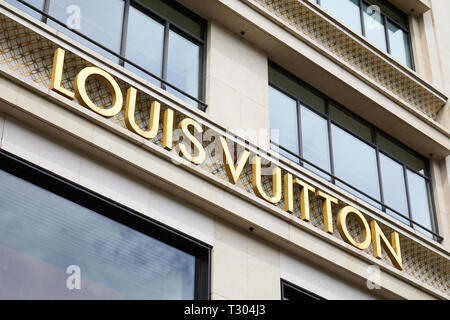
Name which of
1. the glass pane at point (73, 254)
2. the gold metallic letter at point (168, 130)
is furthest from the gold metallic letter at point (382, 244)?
the gold metallic letter at point (168, 130)

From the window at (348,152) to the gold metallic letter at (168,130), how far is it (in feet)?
9.45

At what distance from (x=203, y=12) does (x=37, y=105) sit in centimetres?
544

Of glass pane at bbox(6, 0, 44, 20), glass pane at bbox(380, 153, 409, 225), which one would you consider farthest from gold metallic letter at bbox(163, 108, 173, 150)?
glass pane at bbox(380, 153, 409, 225)

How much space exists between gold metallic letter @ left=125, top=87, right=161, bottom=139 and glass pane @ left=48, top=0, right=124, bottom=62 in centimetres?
123

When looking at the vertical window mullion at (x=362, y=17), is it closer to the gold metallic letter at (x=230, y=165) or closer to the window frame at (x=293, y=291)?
the gold metallic letter at (x=230, y=165)

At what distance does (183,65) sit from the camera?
16.2m

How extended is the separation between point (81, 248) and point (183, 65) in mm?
4892

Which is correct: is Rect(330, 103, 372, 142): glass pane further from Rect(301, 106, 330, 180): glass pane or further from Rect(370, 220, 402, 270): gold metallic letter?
Rect(370, 220, 402, 270): gold metallic letter

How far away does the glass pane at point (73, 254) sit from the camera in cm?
1173

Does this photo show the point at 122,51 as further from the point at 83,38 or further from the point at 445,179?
the point at 445,179

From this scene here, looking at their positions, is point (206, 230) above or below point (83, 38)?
below
